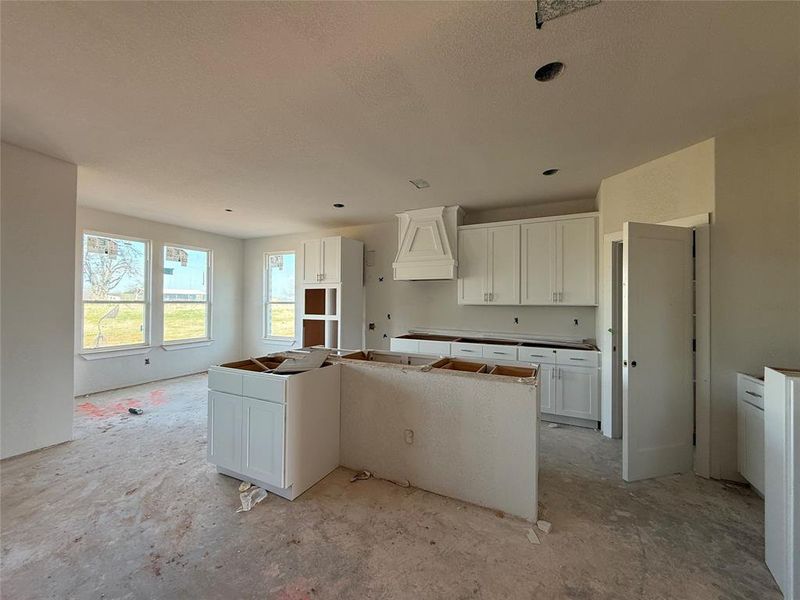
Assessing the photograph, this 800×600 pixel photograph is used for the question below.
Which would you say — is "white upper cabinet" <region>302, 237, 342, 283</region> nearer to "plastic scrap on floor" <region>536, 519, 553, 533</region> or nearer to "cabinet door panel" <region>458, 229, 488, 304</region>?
"cabinet door panel" <region>458, 229, 488, 304</region>

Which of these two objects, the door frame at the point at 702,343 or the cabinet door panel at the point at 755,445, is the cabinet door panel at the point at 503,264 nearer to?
the door frame at the point at 702,343

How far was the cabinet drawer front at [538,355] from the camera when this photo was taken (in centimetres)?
356

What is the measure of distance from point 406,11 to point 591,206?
139 inches

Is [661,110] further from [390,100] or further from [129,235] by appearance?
[129,235]

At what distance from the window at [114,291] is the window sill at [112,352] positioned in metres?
0.06

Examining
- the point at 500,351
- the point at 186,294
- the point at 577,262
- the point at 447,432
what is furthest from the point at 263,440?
the point at 186,294

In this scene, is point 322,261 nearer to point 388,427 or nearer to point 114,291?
point 114,291

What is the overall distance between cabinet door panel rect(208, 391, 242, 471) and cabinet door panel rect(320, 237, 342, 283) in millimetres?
2799

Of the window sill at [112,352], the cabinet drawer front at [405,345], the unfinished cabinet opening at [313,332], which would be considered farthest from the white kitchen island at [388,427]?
the window sill at [112,352]

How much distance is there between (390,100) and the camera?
199cm

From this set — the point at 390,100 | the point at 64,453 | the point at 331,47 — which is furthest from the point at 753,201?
the point at 64,453

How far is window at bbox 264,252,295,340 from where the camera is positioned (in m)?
6.16

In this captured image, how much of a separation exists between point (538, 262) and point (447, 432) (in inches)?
102

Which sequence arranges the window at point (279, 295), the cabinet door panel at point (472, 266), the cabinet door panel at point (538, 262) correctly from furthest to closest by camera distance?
the window at point (279, 295) → the cabinet door panel at point (472, 266) → the cabinet door panel at point (538, 262)
